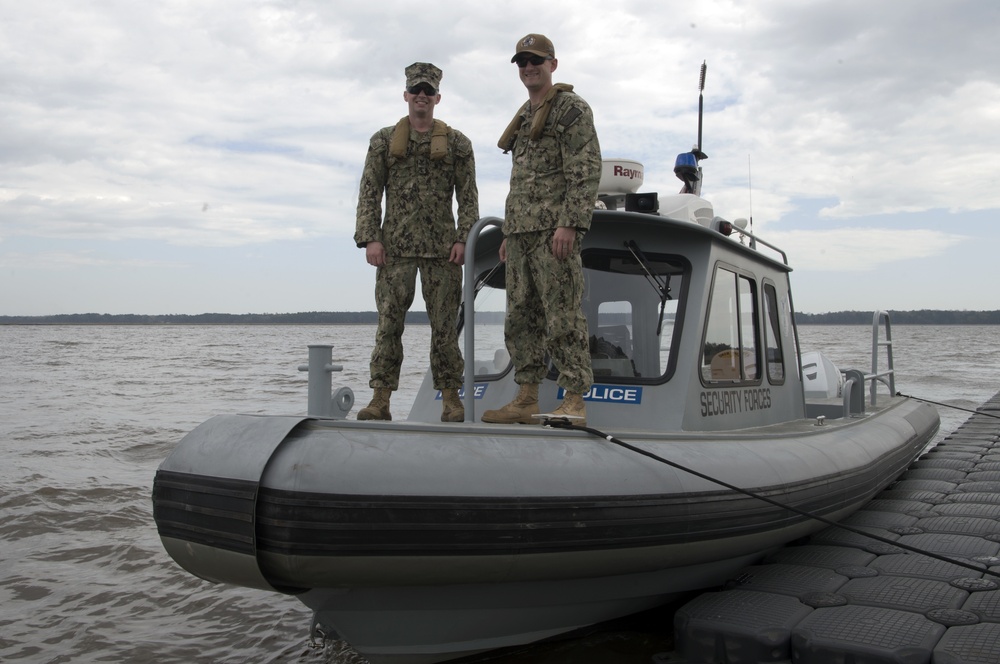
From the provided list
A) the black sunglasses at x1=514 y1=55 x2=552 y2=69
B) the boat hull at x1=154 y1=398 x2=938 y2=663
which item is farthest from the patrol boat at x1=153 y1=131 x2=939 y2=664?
the black sunglasses at x1=514 y1=55 x2=552 y2=69

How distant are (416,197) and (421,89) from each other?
49 cm

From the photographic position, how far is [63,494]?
22.8 feet

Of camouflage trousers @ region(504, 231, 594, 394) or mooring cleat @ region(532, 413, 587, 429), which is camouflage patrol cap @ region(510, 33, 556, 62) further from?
mooring cleat @ region(532, 413, 587, 429)

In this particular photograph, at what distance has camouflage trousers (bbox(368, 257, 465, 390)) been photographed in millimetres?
3910

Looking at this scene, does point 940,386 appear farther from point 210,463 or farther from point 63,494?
point 210,463

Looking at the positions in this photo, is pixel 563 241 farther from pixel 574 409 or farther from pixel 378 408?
pixel 378 408

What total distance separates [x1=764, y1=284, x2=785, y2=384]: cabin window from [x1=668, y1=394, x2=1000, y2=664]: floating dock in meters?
0.96

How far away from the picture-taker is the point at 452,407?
401 cm

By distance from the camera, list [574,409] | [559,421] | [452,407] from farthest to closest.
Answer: [452,407], [574,409], [559,421]

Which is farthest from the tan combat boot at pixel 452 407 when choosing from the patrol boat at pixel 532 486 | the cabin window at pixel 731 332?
the cabin window at pixel 731 332

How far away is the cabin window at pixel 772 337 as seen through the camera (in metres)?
5.14

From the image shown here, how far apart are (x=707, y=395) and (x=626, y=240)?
867 millimetres

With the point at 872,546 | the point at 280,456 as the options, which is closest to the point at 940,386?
the point at 872,546

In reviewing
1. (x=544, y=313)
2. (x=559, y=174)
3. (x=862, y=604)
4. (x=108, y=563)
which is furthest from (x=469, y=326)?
(x=108, y=563)
